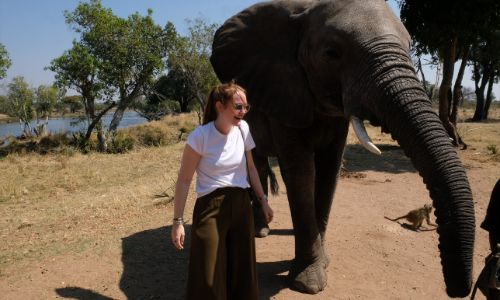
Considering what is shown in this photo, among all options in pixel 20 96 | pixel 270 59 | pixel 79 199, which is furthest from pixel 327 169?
pixel 20 96

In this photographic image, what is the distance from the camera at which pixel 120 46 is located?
16641mm

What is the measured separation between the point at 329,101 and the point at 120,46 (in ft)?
48.7

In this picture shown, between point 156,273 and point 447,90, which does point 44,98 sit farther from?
point 156,273

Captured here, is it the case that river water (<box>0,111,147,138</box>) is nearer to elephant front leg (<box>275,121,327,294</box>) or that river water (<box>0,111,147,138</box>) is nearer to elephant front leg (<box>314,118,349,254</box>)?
elephant front leg (<box>314,118,349,254</box>)

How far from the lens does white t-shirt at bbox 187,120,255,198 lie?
9.22 ft

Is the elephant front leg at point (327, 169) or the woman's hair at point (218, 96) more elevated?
the woman's hair at point (218, 96)

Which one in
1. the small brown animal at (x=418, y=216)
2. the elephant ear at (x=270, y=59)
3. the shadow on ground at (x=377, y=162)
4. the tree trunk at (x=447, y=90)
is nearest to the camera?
the elephant ear at (x=270, y=59)

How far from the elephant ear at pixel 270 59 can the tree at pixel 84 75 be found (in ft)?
44.1

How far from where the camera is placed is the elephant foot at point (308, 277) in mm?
4082

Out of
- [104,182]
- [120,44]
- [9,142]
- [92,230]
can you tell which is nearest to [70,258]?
[92,230]

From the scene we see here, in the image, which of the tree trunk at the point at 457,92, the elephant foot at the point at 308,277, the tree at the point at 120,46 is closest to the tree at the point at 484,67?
the tree trunk at the point at 457,92

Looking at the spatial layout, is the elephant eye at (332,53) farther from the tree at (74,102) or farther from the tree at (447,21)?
the tree at (74,102)

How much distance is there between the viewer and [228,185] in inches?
114

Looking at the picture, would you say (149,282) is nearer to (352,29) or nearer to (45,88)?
(352,29)
